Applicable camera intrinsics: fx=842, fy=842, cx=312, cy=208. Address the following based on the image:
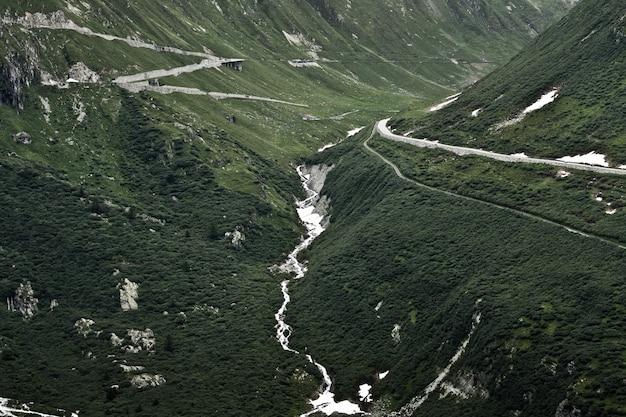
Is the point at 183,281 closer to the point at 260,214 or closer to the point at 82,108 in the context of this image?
the point at 260,214

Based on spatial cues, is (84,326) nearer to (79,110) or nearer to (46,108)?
(46,108)

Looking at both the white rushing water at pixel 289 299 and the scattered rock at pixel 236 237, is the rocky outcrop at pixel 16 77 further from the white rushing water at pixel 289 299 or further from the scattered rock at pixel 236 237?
the white rushing water at pixel 289 299

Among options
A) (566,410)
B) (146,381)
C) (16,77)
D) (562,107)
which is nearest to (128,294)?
(146,381)

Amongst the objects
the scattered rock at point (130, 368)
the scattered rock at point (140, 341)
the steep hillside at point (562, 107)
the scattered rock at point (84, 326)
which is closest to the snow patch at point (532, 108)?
the steep hillside at point (562, 107)

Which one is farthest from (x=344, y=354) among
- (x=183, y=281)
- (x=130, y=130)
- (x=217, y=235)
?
(x=130, y=130)

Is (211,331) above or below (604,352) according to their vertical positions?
below

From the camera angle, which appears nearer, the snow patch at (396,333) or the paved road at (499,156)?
the snow patch at (396,333)

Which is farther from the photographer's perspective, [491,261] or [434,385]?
[491,261]
